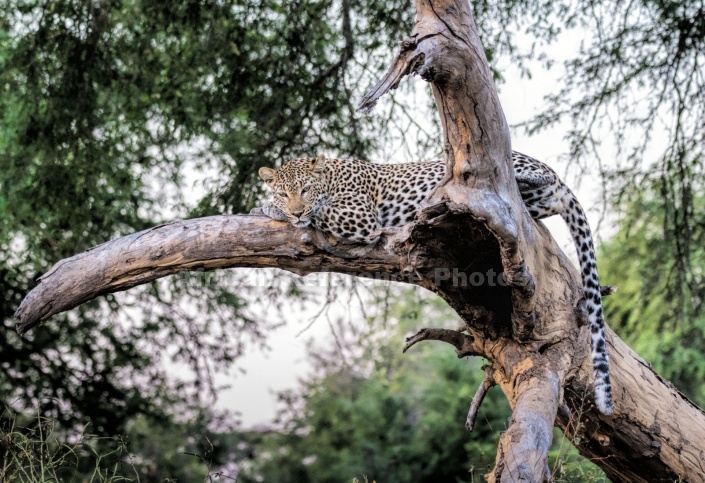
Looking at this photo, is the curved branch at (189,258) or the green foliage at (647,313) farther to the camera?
the green foliage at (647,313)

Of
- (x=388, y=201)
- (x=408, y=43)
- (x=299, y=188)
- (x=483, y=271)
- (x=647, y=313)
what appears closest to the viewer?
(x=408, y=43)

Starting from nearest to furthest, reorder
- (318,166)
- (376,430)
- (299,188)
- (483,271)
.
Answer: (483,271)
(299,188)
(318,166)
(376,430)

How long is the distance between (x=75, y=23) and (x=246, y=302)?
4046 mm

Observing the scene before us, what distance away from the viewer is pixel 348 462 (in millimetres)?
12914

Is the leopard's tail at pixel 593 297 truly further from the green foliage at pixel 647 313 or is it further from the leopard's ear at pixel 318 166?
the green foliage at pixel 647 313

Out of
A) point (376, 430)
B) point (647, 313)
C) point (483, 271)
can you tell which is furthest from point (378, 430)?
point (483, 271)

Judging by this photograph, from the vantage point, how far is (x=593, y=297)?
5.40m

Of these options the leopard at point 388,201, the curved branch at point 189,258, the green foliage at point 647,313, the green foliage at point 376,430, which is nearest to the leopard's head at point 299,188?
the leopard at point 388,201

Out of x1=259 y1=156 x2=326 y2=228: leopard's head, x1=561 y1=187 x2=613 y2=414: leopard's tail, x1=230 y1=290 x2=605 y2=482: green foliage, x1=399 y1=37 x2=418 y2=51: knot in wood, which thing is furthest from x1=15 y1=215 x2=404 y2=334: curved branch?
x1=230 y1=290 x2=605 y2=482: green foliage

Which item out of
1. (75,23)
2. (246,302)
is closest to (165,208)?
(246,302)

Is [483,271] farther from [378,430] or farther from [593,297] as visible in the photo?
[378,430]

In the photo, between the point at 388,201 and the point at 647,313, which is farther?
the point at 647,313

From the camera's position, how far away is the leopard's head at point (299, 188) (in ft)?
18.0

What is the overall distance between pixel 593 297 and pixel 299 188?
2.06 m
